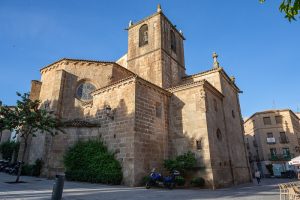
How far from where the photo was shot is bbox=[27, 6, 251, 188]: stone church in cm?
1345

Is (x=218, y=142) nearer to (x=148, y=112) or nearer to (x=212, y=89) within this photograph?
(x=212, y=89)

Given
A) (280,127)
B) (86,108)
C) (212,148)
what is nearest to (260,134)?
(280,127)

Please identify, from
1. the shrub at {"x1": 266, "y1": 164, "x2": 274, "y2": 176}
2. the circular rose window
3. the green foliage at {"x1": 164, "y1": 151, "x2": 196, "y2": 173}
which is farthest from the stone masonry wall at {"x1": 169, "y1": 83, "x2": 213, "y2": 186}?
the shrub at {"x1": 266, "y1": 164, "x2": 274, "y2": 176}

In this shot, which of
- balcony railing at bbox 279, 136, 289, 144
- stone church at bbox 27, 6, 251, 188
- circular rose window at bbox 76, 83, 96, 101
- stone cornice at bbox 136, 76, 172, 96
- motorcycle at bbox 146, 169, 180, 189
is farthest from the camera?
balcony railing at bbox 279, 136, 289, 144

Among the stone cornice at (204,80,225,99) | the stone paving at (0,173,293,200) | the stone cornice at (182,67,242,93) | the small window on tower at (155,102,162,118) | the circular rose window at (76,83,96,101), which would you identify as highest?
the stone cornice at (182,67,242,93)

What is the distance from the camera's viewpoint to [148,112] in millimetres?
14297

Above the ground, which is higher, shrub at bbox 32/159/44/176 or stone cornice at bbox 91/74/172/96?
stone cornice at bbox 91/74/172/96

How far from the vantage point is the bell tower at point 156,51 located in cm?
2028

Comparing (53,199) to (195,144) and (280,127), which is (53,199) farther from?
(280,127)

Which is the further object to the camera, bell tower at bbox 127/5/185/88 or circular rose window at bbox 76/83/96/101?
bell tower at bbox 127/5/185/88

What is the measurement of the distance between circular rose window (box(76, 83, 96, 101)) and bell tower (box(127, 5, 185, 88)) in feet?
16.2

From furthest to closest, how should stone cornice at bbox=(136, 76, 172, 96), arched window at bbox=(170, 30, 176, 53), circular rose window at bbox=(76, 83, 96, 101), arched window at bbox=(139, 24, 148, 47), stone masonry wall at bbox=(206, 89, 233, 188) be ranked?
arched window at bbox=(170, 30, 176, 53), arched window at bbox=(139, 24, 148, 47), circular rose window at bbox=(76, 83, 96, 101), stone cornice at bbox=(136, 76, 172, 96), stone masonry wall at bbox=(206, 89, 233, 188)

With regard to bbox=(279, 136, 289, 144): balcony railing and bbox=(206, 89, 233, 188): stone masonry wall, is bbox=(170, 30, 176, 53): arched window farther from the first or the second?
bbox=(279, 136, 289, 144): balcony railing

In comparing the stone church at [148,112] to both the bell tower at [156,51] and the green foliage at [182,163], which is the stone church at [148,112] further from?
the green foliage at [182,163]
